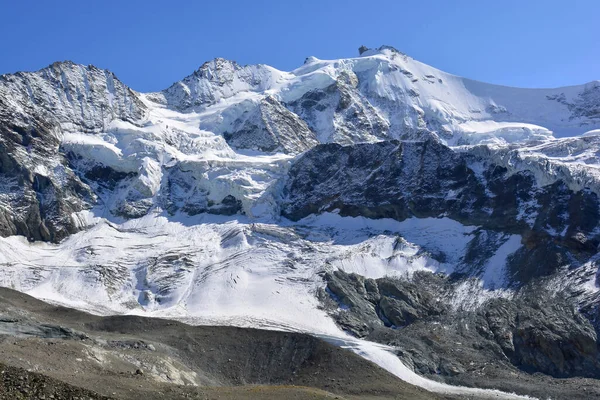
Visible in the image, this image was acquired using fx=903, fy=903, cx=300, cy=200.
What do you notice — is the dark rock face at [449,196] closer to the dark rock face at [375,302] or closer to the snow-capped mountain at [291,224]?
the snow-capped mountain at [291,224]

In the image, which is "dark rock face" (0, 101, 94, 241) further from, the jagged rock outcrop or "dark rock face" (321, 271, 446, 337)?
"dark rock face" (321, 271, 446, 337)

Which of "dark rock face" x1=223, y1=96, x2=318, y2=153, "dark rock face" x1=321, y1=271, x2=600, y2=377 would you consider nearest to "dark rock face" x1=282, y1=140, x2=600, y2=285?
"dark rock face" x1=321, y1=271, x2=600, y2=377

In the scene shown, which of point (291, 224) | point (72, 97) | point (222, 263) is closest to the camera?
point (222, 263)

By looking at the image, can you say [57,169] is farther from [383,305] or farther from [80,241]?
[383,305]

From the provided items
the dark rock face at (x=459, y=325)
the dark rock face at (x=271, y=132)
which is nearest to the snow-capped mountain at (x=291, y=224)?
the dark rock face at (x=459, y=325)

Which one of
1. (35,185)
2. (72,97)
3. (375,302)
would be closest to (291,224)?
(375,302)

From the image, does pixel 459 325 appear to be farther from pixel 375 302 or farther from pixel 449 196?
pixel 449 196
